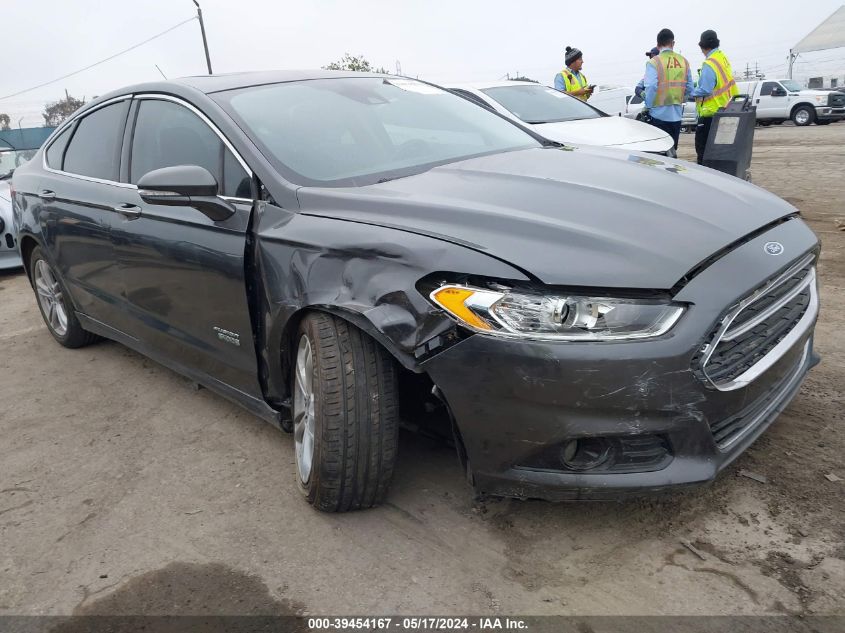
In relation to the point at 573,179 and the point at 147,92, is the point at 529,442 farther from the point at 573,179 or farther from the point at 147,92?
the point at 147,92

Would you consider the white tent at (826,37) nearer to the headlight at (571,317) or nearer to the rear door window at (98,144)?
the rear door window at (98,144)

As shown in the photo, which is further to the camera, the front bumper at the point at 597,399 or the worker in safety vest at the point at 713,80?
the worker in safety vest at the point at 713,80

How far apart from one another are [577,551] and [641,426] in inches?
21.0

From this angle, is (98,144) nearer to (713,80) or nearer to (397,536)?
(397,536)

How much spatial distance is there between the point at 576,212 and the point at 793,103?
2554 cm

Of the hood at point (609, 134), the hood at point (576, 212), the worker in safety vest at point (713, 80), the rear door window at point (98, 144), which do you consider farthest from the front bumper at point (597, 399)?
the worker in safety vest at point (713, 80)

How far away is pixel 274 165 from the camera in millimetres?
2766

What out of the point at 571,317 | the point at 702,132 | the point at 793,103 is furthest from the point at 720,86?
the point at 793,103

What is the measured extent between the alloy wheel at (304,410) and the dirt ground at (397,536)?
17 cm

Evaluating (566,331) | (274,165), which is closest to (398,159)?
(274,165)

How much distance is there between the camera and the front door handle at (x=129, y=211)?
3.38 metres

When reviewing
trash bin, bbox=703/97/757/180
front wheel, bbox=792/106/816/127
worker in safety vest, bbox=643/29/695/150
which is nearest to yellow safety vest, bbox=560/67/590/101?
worker in safety vest, bbox=643/29/695/150

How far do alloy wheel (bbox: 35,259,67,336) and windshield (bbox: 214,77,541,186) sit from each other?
228 centimetres

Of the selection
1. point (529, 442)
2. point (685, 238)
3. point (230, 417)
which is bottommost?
point (230, 417)
